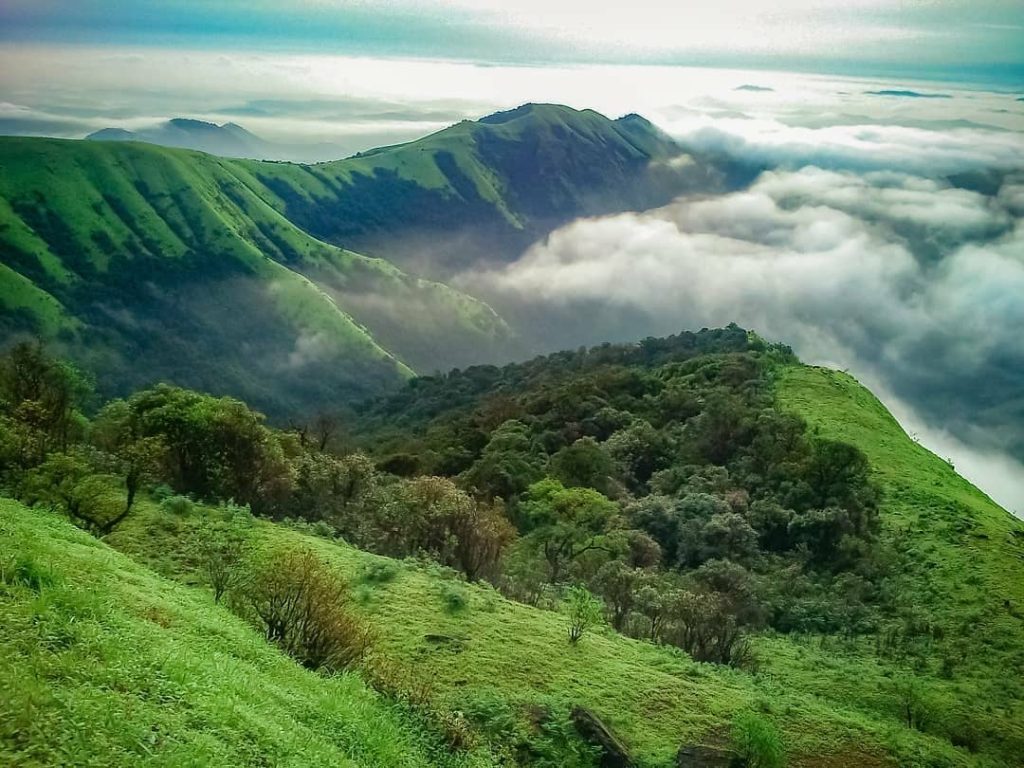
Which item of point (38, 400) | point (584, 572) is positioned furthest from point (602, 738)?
point (38, 400)

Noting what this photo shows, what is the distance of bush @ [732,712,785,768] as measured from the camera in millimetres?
→ 20688

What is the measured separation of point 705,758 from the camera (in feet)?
66.9

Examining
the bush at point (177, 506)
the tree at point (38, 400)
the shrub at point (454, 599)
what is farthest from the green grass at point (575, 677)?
the tree at point (38, 400)

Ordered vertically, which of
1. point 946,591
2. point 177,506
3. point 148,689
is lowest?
point 946,591

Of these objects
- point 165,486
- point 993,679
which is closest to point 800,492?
point 993,679

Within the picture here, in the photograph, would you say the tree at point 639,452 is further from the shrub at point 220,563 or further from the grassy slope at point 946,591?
the shrub at point 220,563

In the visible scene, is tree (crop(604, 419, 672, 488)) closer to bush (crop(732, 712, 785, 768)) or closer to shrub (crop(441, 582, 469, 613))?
shrub (crop(441, 582, 469, 613))

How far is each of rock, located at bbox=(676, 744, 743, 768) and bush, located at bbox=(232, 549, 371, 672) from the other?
8.97 meters

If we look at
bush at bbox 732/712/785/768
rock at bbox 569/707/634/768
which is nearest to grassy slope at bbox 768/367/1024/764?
bush at bbox 732/712/785/768

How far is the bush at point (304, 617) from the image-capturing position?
18906mm

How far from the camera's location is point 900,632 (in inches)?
1638

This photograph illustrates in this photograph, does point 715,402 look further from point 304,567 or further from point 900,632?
point 304,567

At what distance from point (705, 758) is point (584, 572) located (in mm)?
27000

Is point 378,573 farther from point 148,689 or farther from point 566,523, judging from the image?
point 566,523
